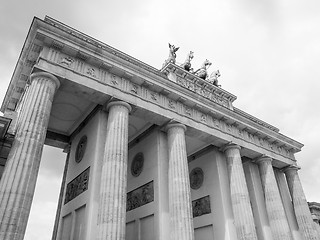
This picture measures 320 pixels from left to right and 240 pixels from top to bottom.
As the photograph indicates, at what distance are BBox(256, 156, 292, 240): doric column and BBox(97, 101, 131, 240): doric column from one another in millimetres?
13535

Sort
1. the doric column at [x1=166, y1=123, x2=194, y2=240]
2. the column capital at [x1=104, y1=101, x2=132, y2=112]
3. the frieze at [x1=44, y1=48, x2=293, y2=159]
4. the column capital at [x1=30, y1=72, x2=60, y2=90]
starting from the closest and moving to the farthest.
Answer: the column capital at [x1=30, y1=72, x2=60, y2=90]
the doric column at [x1=166, y1=123, x2=194, y2=240]
the frieze at [x1=44, y1=48, x2=293, y2=159]
the column capital at [x1=104, y1=101, x2=132, y2=112]

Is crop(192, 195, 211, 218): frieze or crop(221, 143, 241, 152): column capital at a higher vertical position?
crop(221, 143, 241, 152): column capital

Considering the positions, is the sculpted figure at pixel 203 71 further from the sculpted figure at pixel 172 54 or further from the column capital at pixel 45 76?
the column capital at pixel 45 76

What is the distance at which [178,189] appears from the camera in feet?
50.8

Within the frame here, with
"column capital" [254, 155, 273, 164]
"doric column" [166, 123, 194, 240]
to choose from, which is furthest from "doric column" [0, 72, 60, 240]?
"column capital" [254, 155, 273, 164]

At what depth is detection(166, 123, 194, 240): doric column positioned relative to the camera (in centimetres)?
1444

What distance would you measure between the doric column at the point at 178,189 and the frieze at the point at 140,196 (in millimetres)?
1791

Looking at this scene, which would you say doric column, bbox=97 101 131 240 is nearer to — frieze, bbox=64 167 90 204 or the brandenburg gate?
the brandenburg gate

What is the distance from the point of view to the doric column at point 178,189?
14438mm

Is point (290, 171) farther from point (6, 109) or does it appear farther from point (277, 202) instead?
point (6, 109)

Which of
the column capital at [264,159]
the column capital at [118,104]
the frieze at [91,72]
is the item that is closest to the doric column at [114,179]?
the column capital at [118,104]

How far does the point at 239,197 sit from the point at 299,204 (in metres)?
8.60

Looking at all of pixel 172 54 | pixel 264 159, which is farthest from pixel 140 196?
pixel 172 54

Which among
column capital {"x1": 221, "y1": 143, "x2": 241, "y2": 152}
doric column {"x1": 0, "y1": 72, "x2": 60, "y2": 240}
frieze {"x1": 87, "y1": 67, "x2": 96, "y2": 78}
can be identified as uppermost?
frieze {"x1": 87, "y1": 67, "x2": 96, "y2": 78}
